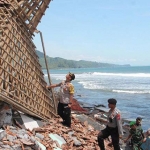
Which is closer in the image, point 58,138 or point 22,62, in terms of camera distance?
point 58,138

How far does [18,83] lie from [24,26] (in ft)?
6.22

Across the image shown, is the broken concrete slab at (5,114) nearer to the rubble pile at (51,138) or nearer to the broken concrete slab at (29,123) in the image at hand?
the rubble pile at (51,138)

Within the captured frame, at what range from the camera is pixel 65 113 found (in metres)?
7.32

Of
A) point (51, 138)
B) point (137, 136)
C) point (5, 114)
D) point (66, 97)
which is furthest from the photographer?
point (66, 97)

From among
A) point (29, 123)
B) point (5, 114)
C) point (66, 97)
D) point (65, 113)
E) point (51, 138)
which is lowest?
point (51, 138)

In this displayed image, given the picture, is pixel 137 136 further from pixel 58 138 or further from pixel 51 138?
pixel 51 138

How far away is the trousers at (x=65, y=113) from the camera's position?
7.30 m

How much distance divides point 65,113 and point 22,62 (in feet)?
5.74

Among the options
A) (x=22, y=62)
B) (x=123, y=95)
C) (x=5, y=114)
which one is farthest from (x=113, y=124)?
(x=123, y=95)

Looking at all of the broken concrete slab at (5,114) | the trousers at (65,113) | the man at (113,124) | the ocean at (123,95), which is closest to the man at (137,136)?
the man at (113,124)

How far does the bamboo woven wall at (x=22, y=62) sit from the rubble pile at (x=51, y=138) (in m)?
0.59

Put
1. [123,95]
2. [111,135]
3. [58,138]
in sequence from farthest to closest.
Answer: [123,95]
[58,138]
[111,135]

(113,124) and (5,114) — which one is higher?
(5,114)

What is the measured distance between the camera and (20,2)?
7613 millimetres
